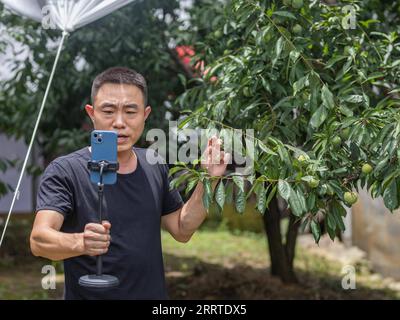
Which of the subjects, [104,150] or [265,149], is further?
[265,149]

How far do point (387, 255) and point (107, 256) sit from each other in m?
5.66

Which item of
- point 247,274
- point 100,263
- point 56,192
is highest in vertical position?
point 56,192

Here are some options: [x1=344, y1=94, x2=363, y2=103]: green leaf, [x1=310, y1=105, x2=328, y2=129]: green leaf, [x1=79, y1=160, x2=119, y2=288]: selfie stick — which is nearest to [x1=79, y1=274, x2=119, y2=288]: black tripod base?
[x1=79, y1=160, x2=119, y2=288]: selfie stick

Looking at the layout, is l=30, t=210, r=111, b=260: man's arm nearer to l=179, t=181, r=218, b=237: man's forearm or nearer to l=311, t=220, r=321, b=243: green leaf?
l=179, t=181, r=218, b=237: man's forearm

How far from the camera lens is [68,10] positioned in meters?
3.20

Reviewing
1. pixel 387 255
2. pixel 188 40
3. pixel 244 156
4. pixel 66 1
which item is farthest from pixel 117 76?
pixel 387 255

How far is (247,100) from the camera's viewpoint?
10.4 ft

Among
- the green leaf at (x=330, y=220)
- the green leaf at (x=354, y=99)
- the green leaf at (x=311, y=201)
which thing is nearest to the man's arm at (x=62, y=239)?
the green leaf at (x=311, y=201)

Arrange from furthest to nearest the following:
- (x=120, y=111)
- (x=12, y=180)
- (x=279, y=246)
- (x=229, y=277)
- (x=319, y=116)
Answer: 1. (x=12, y=180)
2. (x=229, y=277)
3. (x=279, y=246)
4. (x=319, y=116)
5. (x=120, y=111)

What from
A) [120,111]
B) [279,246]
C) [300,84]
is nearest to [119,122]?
[120,111]

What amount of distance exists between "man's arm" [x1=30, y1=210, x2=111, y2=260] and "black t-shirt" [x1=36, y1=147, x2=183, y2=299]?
0.19 feet

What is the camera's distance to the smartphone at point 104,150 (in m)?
1.94

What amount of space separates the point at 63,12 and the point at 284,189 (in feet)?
5.21

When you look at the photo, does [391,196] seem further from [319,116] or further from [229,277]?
[229,277]
